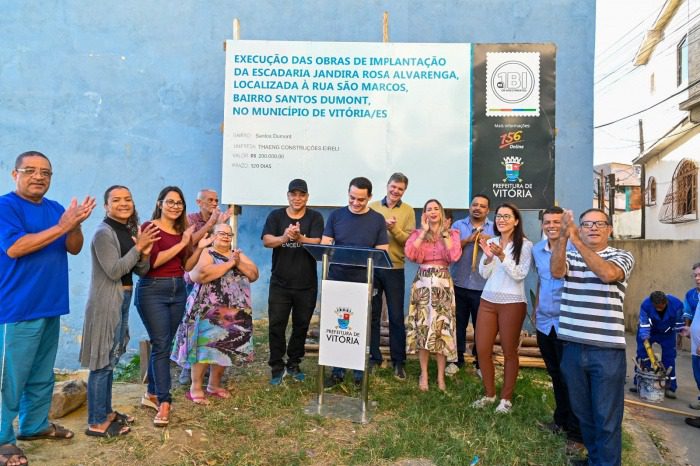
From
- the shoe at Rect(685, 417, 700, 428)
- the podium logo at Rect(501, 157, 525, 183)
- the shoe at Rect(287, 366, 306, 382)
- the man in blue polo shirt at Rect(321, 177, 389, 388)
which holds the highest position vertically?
the podium logo at Rect(501, 157, 525, 183)

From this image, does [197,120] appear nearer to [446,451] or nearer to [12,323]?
[12,323]

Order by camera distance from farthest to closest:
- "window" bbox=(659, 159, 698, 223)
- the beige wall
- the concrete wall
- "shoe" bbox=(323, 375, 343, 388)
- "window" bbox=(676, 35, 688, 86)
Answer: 1. "window" bbox=(676, 35, 688, 86)
2. "window" bbox=(659, 159, 698, 223)
3. the beige wall
4. the concrete wall
5. "shoe" bbox=(323, 375, 343, 388)

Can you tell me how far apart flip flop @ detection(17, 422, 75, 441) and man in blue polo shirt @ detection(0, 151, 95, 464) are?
0.08 meters

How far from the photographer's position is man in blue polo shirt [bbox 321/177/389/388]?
15.2ft

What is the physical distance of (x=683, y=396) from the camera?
602cm

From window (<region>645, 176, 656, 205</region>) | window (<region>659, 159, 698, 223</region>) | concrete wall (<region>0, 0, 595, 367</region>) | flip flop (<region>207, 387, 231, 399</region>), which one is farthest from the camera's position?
window (<region>645, 176, 656, 205</region>)

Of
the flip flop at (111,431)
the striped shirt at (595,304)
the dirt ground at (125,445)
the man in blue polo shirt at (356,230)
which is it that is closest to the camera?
the striped shirt at (595,304)

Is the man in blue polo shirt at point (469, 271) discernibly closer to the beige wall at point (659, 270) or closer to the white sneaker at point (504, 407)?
the white sneaker at point (504, 407)

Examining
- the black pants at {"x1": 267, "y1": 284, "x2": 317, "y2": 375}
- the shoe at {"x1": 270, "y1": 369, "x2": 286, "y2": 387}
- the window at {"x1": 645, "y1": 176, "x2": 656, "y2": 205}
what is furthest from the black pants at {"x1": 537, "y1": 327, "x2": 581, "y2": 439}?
the window at {"x1": 645, "y1": 176, "x2": 656, "y2": 205}

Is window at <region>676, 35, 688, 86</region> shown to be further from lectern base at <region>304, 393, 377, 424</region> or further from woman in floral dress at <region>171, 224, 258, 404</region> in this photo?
woman in floral dress at <region>171, 224, 258, 404</region>

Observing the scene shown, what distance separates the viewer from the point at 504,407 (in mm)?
4246

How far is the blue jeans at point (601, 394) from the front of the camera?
3105 mm

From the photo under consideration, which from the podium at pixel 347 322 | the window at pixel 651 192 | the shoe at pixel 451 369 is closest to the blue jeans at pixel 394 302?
the shoe at pixel 451 369

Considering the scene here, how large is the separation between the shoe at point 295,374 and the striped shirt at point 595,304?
2.62m
